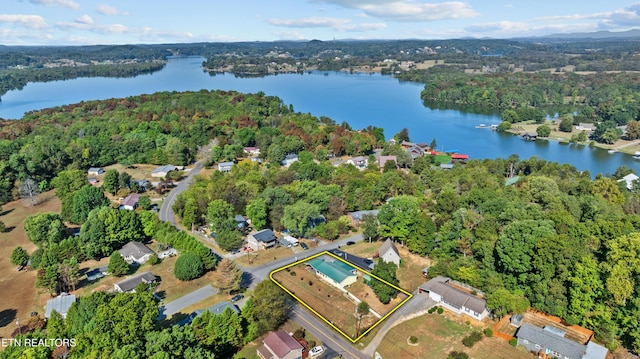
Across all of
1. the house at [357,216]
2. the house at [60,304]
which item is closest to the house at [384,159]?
the house at [357,216]

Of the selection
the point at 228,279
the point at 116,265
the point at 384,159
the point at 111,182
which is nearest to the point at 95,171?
the point at 111,182

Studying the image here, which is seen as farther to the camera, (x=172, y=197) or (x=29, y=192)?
(x=172, y=197)

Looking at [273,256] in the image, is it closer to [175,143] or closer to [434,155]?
[175,143]

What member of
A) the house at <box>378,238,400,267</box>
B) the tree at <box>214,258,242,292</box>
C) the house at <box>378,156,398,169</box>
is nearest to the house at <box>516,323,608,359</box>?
the house at <box>378,238,400,267</box>

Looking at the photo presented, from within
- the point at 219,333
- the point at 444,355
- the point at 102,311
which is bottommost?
the point at 444,355

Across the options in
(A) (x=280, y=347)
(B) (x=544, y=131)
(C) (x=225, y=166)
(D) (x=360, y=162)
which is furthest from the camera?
(B) (x=544, y=131)

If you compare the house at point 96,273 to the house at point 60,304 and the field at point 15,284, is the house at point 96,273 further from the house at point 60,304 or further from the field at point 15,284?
the house at point 60,304

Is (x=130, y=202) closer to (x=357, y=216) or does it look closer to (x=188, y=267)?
(x=188, y=267)

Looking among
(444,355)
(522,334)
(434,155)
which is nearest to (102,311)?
(444,355)
